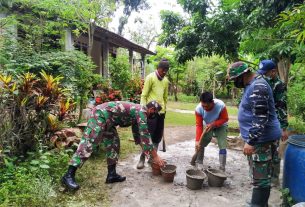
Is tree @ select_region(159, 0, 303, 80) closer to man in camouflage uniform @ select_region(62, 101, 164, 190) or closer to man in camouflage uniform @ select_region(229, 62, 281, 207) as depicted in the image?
man in camouflage uniform @ select_region(229, 62, 281, 207)

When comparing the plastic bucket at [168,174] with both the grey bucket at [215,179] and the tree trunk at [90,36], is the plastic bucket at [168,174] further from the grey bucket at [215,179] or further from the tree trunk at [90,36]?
the tree trunk at [90,36]

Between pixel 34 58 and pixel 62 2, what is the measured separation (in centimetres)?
222

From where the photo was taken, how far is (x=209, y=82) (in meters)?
22.1

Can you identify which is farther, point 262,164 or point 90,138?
point 90,138

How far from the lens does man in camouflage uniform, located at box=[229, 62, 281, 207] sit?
273 cm

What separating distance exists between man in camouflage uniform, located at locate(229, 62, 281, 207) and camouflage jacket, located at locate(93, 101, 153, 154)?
123cm

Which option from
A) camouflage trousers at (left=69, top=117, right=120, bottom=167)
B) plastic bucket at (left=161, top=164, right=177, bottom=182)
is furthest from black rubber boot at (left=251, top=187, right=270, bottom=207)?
camouflage trousers at (left=69, top=117, right=120, bottom=167)

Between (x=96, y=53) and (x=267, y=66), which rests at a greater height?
(x=96, y=53)

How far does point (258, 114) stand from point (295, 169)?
90 centimetres

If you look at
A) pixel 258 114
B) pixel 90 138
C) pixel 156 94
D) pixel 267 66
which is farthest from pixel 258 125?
pixel 156 94

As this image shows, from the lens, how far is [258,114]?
8.95 ft

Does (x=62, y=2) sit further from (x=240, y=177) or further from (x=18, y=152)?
(x=240, y=177)

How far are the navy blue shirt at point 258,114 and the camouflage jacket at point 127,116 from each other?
4.07ft

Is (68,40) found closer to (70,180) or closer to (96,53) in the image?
(96,53)
